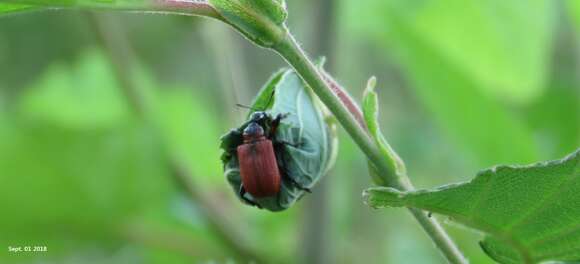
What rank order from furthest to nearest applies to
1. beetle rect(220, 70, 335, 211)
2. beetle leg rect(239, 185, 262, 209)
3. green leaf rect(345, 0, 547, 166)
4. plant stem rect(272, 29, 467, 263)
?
green leaf rect(345, 0, 547, 166), beetle leg rect(239, 185, 262, 209), beetle rect(220, 70, 335, 211), plant stem rect(272, 29, 467, 263)

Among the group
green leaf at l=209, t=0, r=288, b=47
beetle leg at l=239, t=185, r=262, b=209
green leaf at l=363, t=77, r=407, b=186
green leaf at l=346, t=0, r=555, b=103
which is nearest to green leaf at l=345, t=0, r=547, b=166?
green leaf at l=346, t=0, r=555, b=103

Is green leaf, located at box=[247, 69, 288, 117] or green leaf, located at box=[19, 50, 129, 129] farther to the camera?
green leaf, located at box=[19, 50, 129, 129]

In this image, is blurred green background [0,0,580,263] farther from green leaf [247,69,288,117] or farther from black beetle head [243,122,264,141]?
green leaf [247,69,288,117]

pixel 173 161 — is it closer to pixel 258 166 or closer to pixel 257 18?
pixel 258 166

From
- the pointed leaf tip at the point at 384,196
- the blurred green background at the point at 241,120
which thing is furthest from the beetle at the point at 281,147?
the blurred green background at the point at 241,120

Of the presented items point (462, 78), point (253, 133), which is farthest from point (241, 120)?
point (253, 133)

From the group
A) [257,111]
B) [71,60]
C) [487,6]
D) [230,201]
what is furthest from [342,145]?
[71,60]

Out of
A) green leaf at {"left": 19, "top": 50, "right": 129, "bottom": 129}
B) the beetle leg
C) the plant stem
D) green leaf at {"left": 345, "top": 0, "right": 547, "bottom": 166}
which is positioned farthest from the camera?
green leaf at {"left": 19, "top": 50, "right": 129, "bottom": 129}
